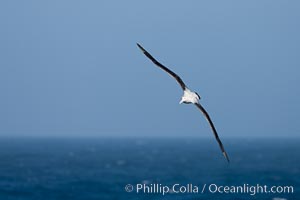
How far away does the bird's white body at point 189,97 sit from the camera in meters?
28.2

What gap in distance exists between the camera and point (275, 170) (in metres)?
117

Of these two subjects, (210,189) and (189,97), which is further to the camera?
(210,189)

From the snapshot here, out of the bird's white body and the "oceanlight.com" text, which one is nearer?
the bird's white body

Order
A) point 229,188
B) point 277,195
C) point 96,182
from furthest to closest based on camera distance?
point 96,182 < point 229,188 < point 277,195

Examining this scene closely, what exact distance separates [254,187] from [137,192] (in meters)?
18.5

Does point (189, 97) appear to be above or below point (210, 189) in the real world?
below

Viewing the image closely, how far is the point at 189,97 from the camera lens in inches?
1115

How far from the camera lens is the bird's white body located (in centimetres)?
2822

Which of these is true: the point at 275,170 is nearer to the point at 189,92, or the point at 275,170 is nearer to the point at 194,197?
the point at 194,197

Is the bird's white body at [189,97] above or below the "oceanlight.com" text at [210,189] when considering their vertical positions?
below

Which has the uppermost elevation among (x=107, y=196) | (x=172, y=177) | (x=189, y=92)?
(x=172, y=177)

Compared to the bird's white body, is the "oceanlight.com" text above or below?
above

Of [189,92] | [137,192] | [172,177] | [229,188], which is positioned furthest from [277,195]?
[189,92]

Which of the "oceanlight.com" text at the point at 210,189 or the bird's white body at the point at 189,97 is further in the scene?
the "oceanlight.com" text at the point at 210,189
